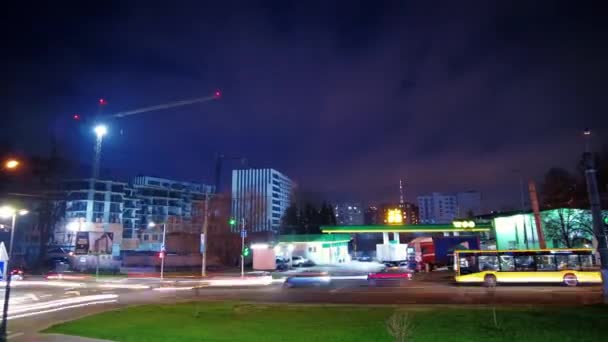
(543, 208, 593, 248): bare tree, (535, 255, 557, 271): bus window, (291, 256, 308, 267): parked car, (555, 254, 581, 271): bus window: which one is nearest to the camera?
(555, 254, 581, 271): bus window

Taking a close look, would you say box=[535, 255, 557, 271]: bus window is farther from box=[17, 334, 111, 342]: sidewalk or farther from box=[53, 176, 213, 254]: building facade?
Answer: box=[53, 176, 213, 254]: building facade

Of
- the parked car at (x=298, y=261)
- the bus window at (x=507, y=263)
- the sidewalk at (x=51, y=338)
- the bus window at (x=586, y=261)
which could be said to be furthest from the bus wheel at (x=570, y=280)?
the parked car at (x=298, y=261)

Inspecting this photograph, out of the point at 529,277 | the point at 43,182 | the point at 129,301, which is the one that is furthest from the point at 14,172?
the point at 529,277

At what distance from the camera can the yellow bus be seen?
2867 centimetres

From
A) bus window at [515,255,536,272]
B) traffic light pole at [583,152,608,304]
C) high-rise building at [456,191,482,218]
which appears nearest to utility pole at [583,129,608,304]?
traffic light pole at [583,152,608,304]

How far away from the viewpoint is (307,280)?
109 ft

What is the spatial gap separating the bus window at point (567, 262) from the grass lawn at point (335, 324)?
1456 centimetres

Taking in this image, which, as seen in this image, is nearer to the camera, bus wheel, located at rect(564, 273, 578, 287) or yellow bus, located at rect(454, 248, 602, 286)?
bus wheel, located at rect(564, 273, 578, 287)

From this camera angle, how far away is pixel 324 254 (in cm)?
A: 7206

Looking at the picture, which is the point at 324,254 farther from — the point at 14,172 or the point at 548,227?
the point at 14,172

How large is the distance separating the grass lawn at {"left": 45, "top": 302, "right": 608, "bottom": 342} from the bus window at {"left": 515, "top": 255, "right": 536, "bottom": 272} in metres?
14.1

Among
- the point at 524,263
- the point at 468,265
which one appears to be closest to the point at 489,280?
the point at 468,265

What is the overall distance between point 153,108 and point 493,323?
94.4 meters

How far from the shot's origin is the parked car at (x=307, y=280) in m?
32.6
